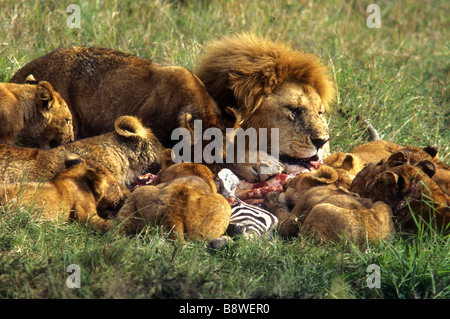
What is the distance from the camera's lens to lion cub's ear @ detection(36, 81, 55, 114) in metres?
4.98

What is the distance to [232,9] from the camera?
8.68 metres

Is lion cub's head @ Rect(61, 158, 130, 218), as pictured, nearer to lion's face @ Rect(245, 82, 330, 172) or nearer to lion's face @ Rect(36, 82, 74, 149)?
lion's face @ Rect(36, 82, 74, 149)

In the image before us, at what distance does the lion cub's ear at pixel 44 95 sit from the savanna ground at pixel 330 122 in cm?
124

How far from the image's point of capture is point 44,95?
498 cm

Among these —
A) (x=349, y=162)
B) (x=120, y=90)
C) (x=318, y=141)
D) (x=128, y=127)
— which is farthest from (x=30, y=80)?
(x=349, y=162)

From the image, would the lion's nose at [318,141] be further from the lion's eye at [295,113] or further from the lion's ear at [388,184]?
the lion's ear at [388,184]

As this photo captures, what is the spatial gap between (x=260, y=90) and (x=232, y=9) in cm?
378

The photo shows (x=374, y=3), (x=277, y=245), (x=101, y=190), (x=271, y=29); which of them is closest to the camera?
(x=277, y=245)

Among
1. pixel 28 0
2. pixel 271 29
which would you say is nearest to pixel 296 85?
pixel 271 29

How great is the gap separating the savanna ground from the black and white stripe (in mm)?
168

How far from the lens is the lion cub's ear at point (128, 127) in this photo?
190 inches

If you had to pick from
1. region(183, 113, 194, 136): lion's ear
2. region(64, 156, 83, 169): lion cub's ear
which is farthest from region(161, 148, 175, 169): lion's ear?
region(64, 156, 83, 169): lion cub's ear
